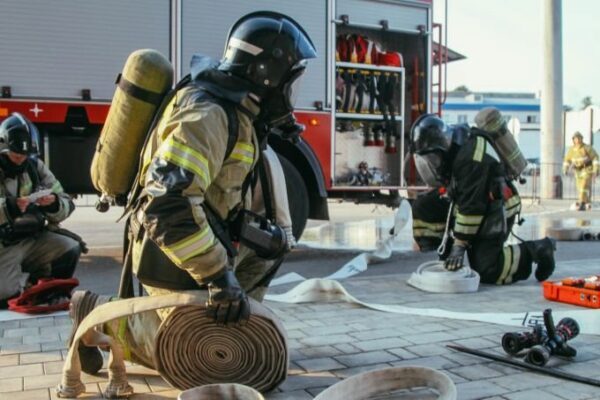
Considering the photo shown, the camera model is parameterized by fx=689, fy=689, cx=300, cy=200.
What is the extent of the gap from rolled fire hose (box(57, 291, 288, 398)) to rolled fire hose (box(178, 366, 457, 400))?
28 cm

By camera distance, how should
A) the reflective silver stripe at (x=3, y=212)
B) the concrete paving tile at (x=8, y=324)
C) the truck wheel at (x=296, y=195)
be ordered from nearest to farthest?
1. the concrete paving tile at (x=8, y=324)
2. the reflective silver stripe at (x=3, y=212)
3. the truck wheel at (x=296, y=195)

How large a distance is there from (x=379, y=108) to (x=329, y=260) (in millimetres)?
1839

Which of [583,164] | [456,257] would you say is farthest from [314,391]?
[583,164]

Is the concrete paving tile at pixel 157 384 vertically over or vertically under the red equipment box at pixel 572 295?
under

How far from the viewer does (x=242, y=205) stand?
2984 millimetres

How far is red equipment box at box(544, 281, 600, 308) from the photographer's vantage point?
14.9 feet

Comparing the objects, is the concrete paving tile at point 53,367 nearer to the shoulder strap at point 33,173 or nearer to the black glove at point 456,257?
the shoulder strap at point 33,173

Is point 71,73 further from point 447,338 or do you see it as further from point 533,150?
point 533,150

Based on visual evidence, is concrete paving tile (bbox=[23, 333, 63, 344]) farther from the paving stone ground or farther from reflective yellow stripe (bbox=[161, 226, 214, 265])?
reflective yellow stripe (bbox=[161, 226, 214, 265])

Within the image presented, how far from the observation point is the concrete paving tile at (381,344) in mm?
3654

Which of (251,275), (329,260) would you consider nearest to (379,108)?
(329,260)

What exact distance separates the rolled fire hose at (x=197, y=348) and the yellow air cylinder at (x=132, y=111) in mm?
594

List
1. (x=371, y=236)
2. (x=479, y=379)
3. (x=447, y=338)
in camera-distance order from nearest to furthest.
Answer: (x=479, y=379) < (x=447, y=338) < (x=371, y=236)

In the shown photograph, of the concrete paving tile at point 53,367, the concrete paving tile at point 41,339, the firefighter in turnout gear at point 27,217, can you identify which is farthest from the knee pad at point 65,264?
the concrete paving tile at point 53,367
